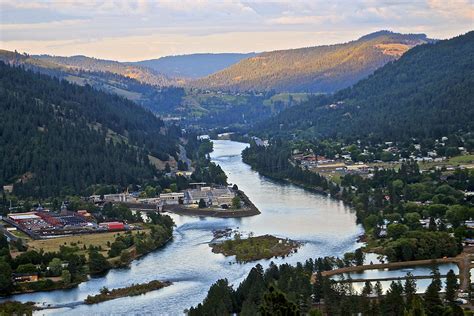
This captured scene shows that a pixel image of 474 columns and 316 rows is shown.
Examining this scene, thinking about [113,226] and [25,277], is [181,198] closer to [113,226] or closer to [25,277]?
[113,226]

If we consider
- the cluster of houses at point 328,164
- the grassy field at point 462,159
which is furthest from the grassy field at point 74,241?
the grassy field at point 462,159

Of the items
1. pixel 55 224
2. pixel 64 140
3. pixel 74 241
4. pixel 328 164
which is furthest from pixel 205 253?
pixel 328 164

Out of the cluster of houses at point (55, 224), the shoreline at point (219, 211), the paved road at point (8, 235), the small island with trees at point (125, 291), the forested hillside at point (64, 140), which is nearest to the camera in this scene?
the small island with trees at point (125, 291)

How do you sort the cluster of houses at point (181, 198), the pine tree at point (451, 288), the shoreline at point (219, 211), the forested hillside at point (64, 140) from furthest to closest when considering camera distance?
the forested hillside at point (64, 140) < the cluster of houses at point (181, 198) < the shoreline at point (219, 211) < the pine tree at point (451, 288)

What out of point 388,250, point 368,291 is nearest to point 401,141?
point 388,250

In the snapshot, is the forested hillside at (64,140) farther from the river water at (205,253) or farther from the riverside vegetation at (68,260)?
the riverside vegetation at (68,260)

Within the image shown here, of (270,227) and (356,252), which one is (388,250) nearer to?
(356,252)

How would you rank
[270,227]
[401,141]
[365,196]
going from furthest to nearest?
1. [401,141]
2. [365,196]
3. [270,227]

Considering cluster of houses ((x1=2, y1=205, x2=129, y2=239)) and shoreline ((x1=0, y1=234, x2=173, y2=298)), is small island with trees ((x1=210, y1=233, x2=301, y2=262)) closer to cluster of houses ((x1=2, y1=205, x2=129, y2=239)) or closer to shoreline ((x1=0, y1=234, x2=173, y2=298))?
shoreline ((x1=0, y1=234, x2=173, y2=298))

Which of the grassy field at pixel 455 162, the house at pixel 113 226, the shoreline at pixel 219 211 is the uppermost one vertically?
the grassy field at pixel 455 162
